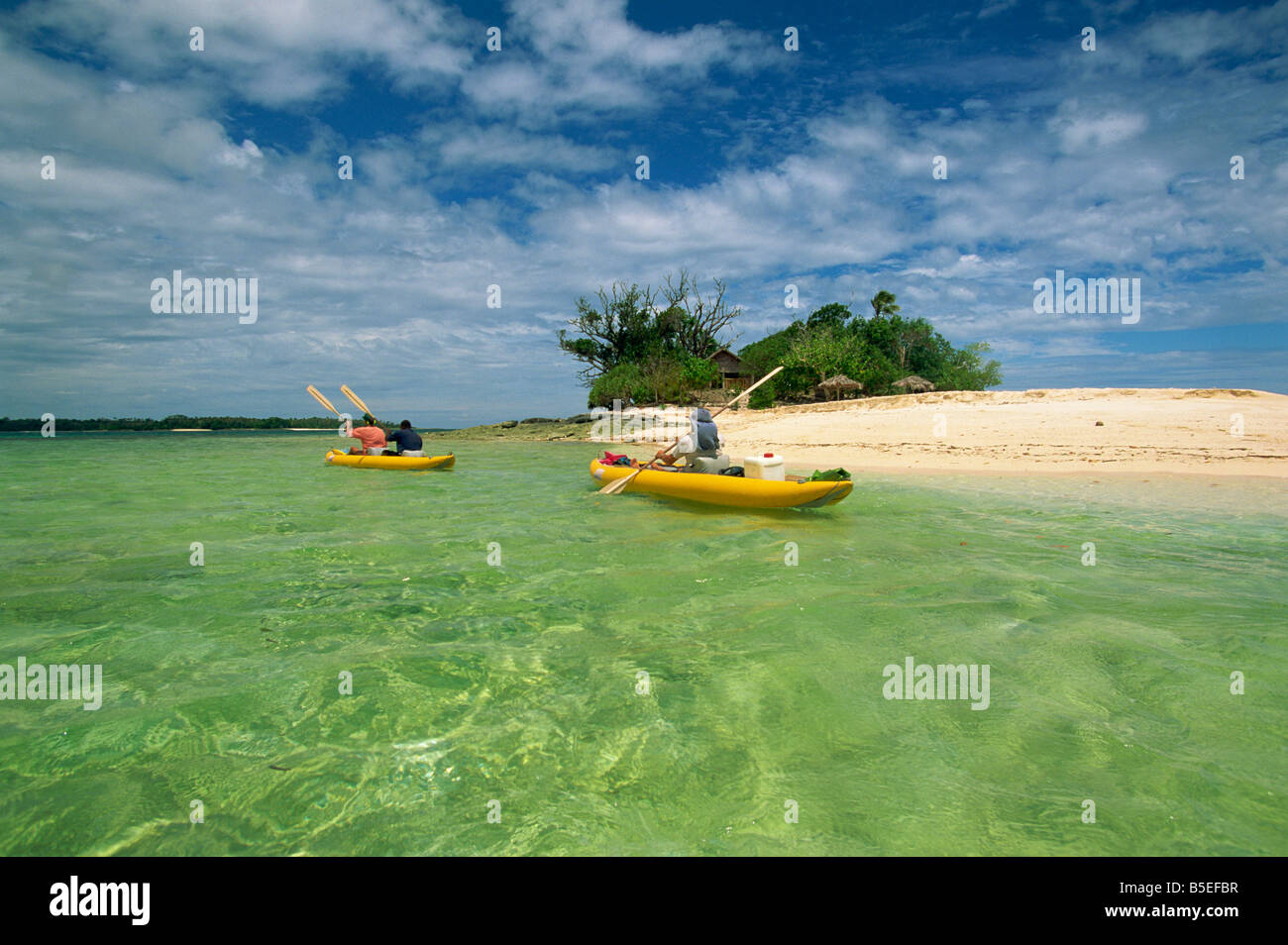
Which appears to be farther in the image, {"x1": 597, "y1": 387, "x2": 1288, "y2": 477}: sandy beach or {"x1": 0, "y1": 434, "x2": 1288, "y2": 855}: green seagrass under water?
{"x1": 597, "y1": 387, "x2": 1288, "y2": 477}: sandy beach

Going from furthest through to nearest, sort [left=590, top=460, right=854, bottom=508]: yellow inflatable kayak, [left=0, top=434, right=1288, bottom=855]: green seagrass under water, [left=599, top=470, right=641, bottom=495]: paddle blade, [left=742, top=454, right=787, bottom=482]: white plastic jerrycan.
A: [left=599, top=470, right=641, bottom=495]: paddle blade < [left=742, top=454, right=787, bottom=482]: white plastic jerrycan < [left=590, top=460, right=854, bottom=508]: yellow inflatable kayak < [left=0, top=434, right=1288, bottom=855]: green seagrass under water

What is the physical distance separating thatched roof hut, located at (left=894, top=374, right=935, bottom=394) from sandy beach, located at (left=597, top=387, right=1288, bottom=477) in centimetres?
652

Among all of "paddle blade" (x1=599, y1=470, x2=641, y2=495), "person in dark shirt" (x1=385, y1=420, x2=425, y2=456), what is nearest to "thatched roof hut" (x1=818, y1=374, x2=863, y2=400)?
"person in dark shirt" (x1=385, y1=420, x2=425, y2=456)

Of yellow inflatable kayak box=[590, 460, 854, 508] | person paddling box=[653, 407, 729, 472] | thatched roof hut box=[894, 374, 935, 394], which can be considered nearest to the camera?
yellow inflatable kayak box=[590, 460, 854, 508]

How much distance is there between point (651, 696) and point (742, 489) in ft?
19.1

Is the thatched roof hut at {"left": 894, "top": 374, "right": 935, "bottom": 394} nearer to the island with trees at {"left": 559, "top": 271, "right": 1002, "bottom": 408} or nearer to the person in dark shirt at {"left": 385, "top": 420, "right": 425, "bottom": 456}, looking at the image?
the island with trees at {"left": 559, "top": 271, "right": 1002, "bottom": 408}

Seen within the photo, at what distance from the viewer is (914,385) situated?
29922 mm

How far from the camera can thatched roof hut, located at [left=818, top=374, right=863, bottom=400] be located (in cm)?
3031

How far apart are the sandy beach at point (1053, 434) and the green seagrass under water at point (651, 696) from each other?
642cm
